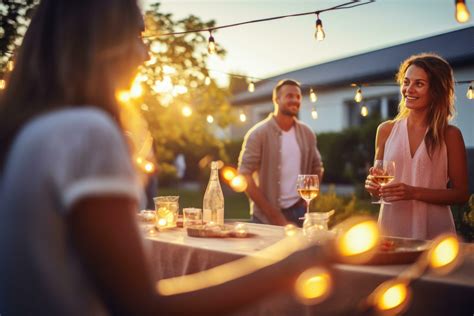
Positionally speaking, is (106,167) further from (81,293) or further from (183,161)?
(183,161)

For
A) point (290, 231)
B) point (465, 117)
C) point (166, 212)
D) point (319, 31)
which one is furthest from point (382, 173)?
point (465, 117)

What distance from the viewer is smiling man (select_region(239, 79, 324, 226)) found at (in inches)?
223

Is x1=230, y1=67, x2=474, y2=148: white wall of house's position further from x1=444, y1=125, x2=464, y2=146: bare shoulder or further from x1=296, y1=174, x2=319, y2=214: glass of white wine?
x1=296, y1=174, x2=319, y2=214: glass of white wine

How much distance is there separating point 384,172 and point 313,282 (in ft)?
6.94

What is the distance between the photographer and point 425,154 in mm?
3857

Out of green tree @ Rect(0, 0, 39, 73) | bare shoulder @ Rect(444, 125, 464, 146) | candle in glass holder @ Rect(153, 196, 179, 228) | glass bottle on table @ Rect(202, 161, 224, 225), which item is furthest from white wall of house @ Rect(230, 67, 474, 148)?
candle in glass holder @ Rect(153, 196, 179, 228)

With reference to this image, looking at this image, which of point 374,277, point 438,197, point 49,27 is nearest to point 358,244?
point 49,27

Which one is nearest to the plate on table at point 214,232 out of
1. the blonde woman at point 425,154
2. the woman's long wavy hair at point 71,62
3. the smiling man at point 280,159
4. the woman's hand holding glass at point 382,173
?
the woman's hand holding glass at point 382,173

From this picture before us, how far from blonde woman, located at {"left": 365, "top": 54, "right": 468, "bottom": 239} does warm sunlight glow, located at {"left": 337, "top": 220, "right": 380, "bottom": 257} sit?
2.31m

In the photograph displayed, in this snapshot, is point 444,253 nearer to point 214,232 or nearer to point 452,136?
point 214,232

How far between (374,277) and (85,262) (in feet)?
5.05

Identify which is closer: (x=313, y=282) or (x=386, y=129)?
(x=313, y=282)

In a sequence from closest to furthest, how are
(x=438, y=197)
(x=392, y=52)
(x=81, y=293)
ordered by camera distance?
(x=81, y=293)
(x=438, y=197)
(x=392, y=52)

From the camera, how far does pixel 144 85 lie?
8.47 metres
